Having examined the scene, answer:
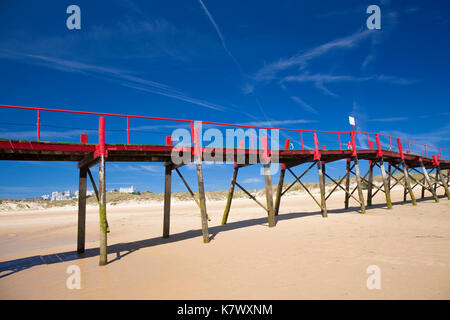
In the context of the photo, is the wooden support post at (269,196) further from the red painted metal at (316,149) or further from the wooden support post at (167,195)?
the wooden support post at (167,195)

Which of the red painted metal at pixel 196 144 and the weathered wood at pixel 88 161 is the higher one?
the red painted metal at pixel 196 144

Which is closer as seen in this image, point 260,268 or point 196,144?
point 260,268

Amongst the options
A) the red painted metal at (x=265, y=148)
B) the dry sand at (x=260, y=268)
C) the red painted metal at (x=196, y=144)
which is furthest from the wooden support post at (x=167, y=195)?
the red painted metal at (x=265, y=148)

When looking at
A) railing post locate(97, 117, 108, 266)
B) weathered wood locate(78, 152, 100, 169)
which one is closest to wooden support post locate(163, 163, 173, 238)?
weathered wood locate(78, 152, 100, 169)

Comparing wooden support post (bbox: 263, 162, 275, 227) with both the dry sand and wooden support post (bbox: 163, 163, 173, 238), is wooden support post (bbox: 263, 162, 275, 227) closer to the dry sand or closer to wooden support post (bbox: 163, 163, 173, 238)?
the dry sand

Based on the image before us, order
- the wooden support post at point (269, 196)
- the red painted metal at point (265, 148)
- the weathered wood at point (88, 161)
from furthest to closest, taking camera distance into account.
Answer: the red painted metal at point (265, 148) → the wooden support post at point (269, 196) → the weathered wood at point (88, 161)

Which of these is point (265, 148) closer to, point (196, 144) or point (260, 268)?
point (196, 144)

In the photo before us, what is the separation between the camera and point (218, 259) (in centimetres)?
725

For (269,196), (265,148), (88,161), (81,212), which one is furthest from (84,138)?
(269,196)
